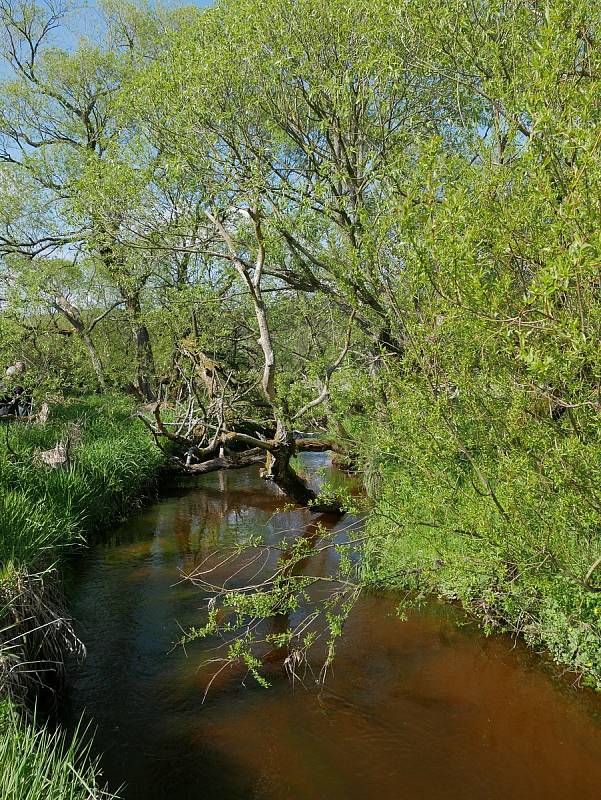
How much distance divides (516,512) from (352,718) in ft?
8.80

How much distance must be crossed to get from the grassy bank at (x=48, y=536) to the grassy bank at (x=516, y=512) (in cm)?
336

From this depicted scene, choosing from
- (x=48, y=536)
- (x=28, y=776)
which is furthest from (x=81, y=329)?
(x=28, y=776)

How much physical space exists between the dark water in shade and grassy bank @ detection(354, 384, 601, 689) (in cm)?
51

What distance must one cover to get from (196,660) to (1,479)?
4006 millimetres

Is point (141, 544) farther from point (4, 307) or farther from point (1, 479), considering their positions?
point (4, 307)

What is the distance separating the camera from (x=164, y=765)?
5109mm

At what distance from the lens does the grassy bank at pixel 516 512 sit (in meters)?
4.52

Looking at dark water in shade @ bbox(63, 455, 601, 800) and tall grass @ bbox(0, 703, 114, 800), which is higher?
tall grass @ bbox(0, 703, 114, 800)

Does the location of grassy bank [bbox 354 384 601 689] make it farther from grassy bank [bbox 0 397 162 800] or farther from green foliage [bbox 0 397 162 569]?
green foliage [bbox 0 397 162 569]

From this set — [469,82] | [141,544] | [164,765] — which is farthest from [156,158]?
[164,765]

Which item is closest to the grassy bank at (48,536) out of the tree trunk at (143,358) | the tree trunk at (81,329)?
the tree trunk at (81,329)

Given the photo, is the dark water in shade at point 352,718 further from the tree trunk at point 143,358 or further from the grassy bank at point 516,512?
the tree trunk at point 143,358

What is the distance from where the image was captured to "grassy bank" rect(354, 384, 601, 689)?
452 centimetres

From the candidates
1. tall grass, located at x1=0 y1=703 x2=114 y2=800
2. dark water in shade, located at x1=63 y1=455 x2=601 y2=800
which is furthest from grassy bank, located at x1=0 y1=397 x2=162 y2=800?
dark water in shade, located at x1=63 y1=455 x2=601 y2=800
